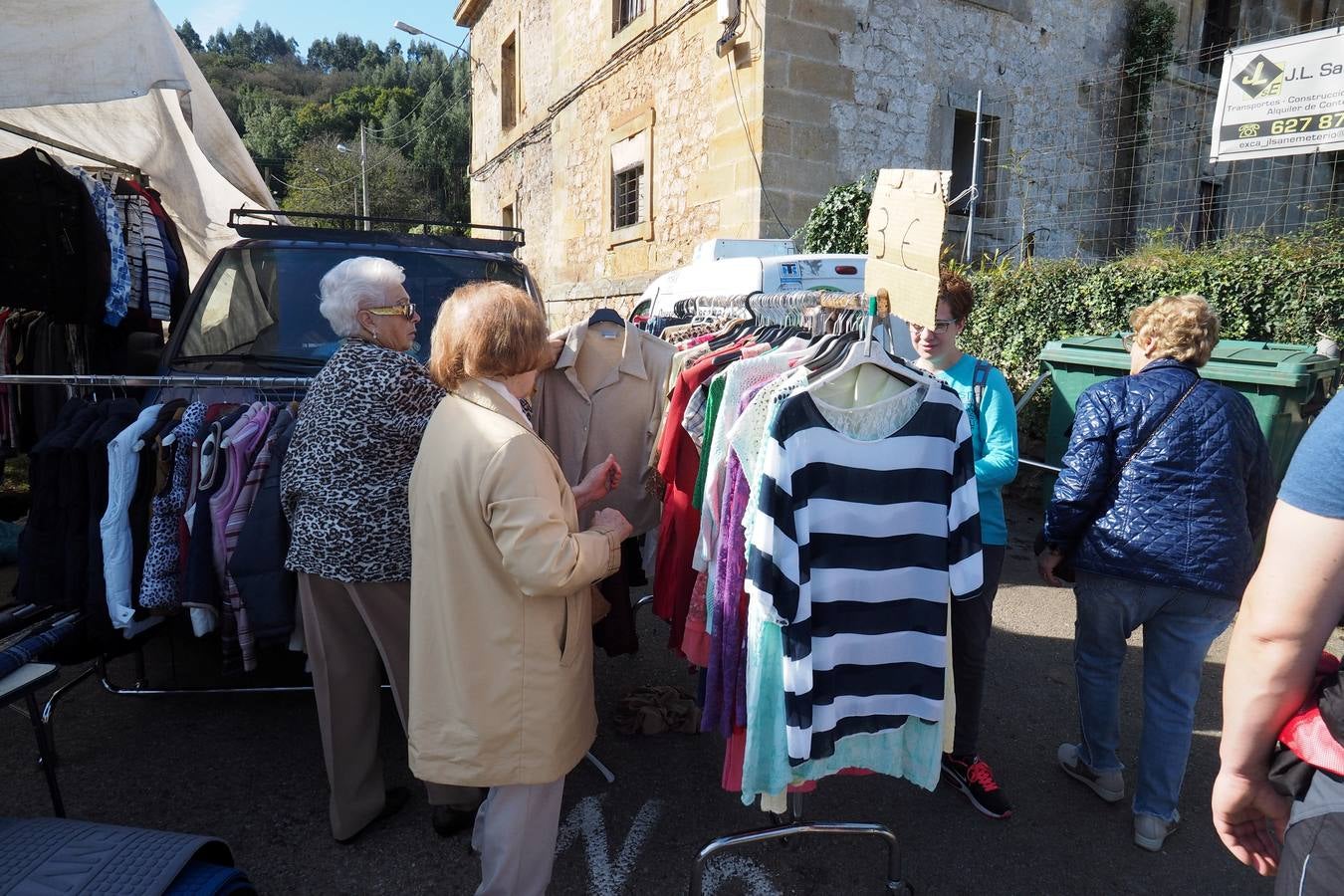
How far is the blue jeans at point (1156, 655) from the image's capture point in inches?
101

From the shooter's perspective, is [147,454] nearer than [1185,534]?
No

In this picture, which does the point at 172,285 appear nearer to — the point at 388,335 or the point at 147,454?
the point at 147,454

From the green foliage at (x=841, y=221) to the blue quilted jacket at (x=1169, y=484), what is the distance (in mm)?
6412

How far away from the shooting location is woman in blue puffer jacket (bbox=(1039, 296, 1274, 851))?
97.6 inches

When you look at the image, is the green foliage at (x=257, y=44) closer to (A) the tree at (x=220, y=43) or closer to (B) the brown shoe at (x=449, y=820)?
(A) the tree at (x=220, y=43)

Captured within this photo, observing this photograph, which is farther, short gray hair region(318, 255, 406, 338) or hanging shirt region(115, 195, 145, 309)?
hanging shirt region(115, 195, 145, 309)

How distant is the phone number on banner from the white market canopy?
31.0 feet

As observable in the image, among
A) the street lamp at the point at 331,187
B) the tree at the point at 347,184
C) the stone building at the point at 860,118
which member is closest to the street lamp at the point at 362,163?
the tree at the point at 347,184

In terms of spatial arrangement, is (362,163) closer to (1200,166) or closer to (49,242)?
(1200,166)

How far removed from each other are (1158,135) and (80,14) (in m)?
14.2

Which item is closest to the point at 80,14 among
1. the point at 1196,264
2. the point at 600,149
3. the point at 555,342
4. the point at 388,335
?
the point at 388,335

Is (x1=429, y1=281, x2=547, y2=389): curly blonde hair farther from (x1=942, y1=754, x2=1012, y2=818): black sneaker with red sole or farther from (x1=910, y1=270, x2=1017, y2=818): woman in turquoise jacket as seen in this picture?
(x1=942, y1=754, x2=1012, y2=818): black sneaker with red sole

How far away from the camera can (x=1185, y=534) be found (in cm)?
249

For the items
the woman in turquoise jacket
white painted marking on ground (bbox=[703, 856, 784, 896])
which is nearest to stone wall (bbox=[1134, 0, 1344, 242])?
the woman in turquoise jacket
